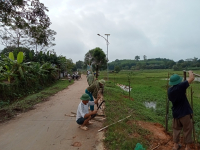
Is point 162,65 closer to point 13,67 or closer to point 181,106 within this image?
point 13,67

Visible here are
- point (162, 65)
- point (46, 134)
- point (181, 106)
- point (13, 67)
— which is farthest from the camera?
point (162, 65)

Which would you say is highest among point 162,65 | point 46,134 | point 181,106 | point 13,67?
point 162,65

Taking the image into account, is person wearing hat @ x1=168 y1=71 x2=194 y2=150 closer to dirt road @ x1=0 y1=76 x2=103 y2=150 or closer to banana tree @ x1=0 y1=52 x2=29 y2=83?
dirt road @ x1=0 y1=76 x2=103 y2=150

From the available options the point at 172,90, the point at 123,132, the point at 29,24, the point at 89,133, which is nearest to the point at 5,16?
the point at 29,24

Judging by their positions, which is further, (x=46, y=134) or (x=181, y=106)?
(x=46, y=134)

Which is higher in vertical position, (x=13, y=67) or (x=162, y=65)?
(x=162, y=65)

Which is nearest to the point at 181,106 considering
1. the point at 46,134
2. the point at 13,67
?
the point at 46,134

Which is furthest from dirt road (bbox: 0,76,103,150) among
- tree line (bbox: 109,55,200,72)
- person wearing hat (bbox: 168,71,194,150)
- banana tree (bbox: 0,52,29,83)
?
tree line (bbox: 109,55,200,72)

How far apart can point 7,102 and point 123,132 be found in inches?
240

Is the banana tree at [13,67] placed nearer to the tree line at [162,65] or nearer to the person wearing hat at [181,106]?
the person wearing hat at [181,106]

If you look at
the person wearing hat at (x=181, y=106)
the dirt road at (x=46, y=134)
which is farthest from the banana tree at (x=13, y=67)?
the person wearing hat at (x=181, y=106)

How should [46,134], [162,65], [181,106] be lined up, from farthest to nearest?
1. [162,65]
2. [46,134]
3. [181,106]

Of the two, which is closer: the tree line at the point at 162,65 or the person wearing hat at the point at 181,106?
the person wearing hat at the point at 181,106

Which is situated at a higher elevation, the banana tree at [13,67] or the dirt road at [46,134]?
the banana tree at [13,67]
